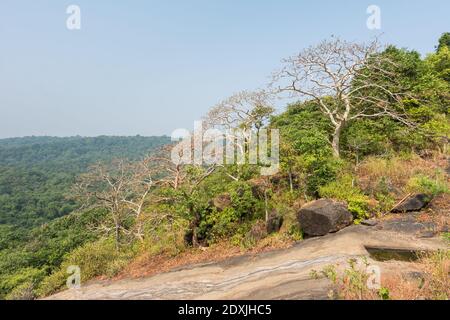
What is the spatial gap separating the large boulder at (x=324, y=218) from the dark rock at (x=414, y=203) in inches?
60.7

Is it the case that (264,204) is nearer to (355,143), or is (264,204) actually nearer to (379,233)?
(379,233)

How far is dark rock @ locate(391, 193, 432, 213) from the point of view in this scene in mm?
8436

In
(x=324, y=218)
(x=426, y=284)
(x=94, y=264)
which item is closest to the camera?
(x=426, y=284)

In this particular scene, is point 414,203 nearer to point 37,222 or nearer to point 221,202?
point 221,202

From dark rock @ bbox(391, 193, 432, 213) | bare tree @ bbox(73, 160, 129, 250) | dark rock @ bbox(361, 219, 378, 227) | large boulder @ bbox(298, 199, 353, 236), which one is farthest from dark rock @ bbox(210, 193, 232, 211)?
bare tree @ bbox(73, 160, 129, 250)

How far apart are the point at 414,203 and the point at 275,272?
4.85 metres

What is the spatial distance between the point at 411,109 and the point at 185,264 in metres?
11.3

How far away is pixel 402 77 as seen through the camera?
14328mm

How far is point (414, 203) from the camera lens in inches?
333

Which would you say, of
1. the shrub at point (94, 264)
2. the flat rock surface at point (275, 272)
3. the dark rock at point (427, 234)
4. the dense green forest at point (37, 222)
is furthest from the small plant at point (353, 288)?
the dense green forest at point (37, 222)

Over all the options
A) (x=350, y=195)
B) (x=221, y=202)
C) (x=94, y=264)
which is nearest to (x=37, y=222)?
(x=94, y=264)

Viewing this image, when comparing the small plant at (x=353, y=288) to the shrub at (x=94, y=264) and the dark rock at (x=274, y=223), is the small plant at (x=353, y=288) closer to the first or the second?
the dark rock at (x=274, y=223)

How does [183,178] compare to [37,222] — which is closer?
[183,178]
